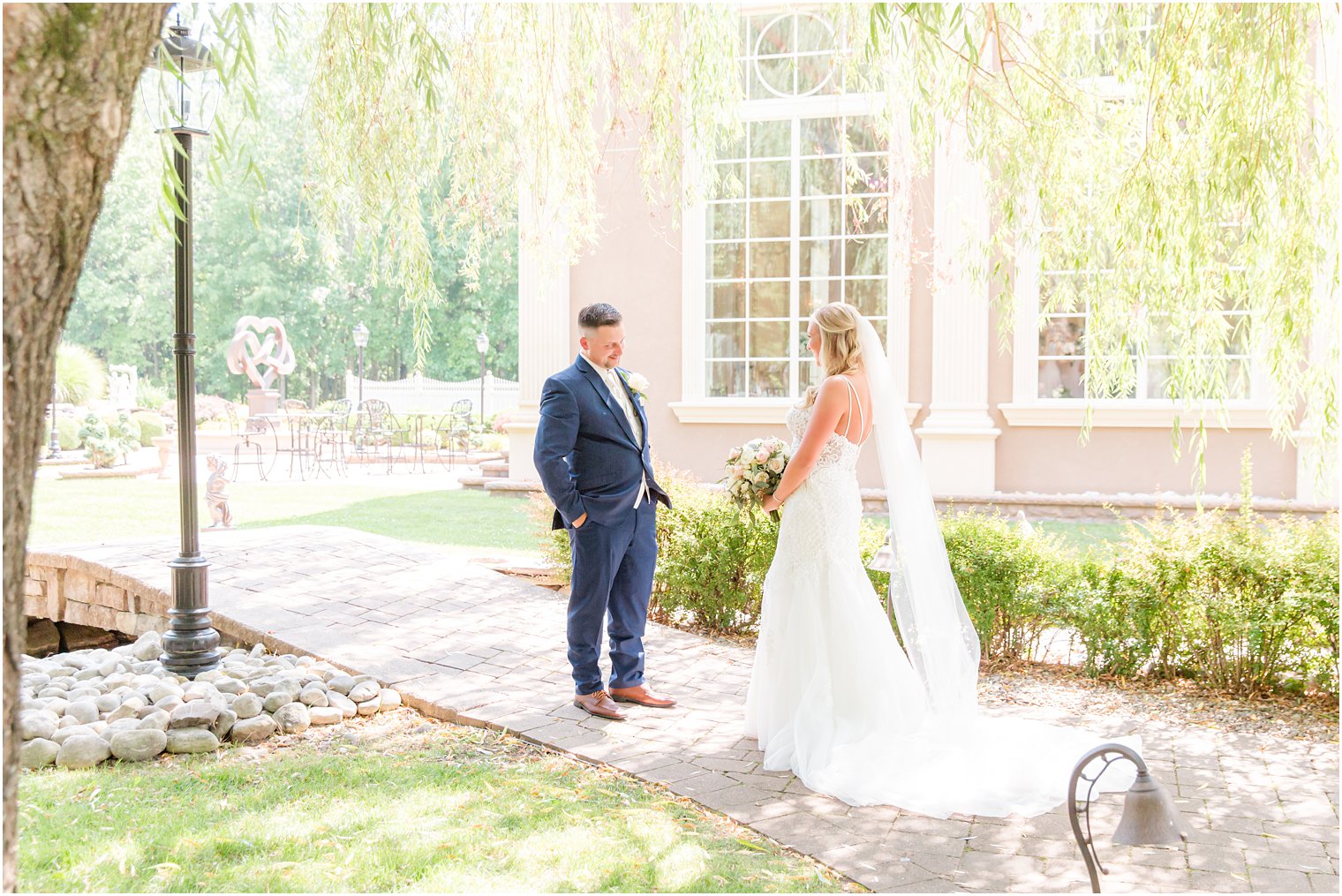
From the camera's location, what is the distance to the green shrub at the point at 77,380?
2384 cm

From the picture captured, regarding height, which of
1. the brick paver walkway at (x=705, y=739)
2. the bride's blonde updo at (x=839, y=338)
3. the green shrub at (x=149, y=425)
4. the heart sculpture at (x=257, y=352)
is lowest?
the brick paver walkway at (x=705, y=739)

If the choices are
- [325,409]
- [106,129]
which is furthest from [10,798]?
[325,409]

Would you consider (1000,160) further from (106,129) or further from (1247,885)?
(106,129)

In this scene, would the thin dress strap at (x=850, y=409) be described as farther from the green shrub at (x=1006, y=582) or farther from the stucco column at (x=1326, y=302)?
the stucco column at (x=1326, y=302)

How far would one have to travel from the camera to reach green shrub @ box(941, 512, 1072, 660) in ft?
19.6

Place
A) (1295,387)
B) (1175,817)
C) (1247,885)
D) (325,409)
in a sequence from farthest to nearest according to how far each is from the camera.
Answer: (325,409) < (1295,387) < (1247,885) < (1175,817)

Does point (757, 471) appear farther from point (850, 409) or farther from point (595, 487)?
point (595, 487)

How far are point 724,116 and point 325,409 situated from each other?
22.7 meters

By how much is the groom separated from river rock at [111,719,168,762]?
1.82 meters

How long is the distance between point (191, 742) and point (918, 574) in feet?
10.7

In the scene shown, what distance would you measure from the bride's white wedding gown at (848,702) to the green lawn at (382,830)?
676 mm

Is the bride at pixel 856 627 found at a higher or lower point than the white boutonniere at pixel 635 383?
lower

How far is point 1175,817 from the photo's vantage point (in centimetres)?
233

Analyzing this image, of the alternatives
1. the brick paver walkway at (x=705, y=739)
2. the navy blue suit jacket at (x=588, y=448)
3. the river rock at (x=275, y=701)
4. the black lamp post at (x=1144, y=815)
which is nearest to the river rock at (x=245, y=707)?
the river rock at (x=275, y=701)
